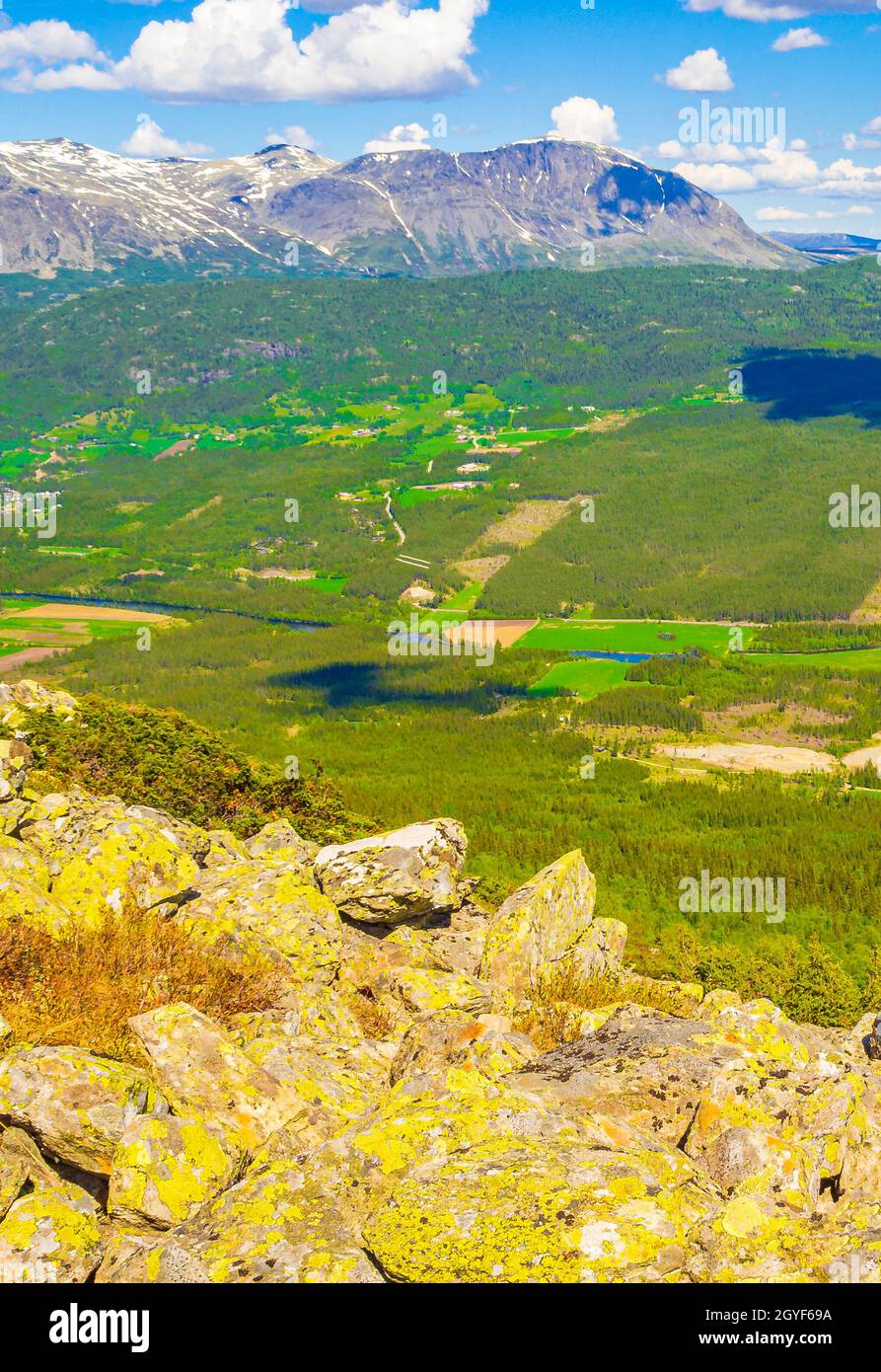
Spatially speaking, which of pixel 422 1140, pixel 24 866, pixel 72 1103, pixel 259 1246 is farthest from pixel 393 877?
pixel 259 1246

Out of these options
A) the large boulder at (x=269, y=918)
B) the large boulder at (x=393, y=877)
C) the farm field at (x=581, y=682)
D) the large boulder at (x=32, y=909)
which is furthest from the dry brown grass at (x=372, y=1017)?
the farm field at (x=581, y=682)

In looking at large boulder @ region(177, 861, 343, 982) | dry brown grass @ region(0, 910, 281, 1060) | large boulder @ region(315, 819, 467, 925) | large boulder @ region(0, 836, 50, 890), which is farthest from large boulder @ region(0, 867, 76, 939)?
large boulder @ region(315, 819, 467, 925)

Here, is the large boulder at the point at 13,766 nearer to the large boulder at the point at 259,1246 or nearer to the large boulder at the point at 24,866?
the large boulder at the point at 24,866

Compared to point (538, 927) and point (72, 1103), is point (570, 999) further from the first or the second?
point (72, 1103)

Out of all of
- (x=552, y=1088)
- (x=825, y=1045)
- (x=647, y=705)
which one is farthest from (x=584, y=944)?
(x=647, y=705)

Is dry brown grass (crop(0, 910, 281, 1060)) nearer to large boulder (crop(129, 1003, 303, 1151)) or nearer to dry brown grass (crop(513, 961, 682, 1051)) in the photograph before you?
large boulder (crop(129, 1003, 303, 1151))
